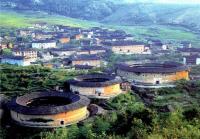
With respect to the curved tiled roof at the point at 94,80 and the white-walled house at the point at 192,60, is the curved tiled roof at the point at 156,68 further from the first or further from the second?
the white-walled house at the point at 192,60

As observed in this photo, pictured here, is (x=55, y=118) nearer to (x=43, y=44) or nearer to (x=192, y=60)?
(x=192, y=60)

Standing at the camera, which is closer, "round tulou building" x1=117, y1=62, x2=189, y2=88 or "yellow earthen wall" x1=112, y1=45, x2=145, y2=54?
"round tulou building" x1=117, y1=62, x2=189, y2=88

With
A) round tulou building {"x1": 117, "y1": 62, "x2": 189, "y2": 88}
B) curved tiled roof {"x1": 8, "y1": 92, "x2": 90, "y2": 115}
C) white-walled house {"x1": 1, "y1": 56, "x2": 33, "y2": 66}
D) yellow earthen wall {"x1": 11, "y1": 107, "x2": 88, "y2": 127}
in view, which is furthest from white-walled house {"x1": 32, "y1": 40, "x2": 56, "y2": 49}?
yellow earthen wall {"x1": 11, "y1": 107, "x2": 88, "y2": 127}

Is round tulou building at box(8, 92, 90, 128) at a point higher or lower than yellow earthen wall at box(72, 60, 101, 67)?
higher

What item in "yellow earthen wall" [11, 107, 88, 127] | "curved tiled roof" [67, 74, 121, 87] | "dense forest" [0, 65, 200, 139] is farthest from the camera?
"curved tiled roof" [67, 74, 121, 87]

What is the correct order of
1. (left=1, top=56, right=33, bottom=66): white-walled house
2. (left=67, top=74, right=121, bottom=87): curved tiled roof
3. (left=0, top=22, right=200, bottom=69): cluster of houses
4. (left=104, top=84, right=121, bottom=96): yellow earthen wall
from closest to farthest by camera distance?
(left=67, top=74, right=121, bottom=87): curved tiled roof, (left=104, top=84, right=121, bottom=96): yellow earthen wall, (left=1, top=56, right=33, bottom=66): white-walled house, (left=0, top=22, right=200, bottom=69): cluster of houses

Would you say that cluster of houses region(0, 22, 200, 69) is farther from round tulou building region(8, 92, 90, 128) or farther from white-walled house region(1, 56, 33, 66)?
round tulou building region(8, 92, 90, 128)
